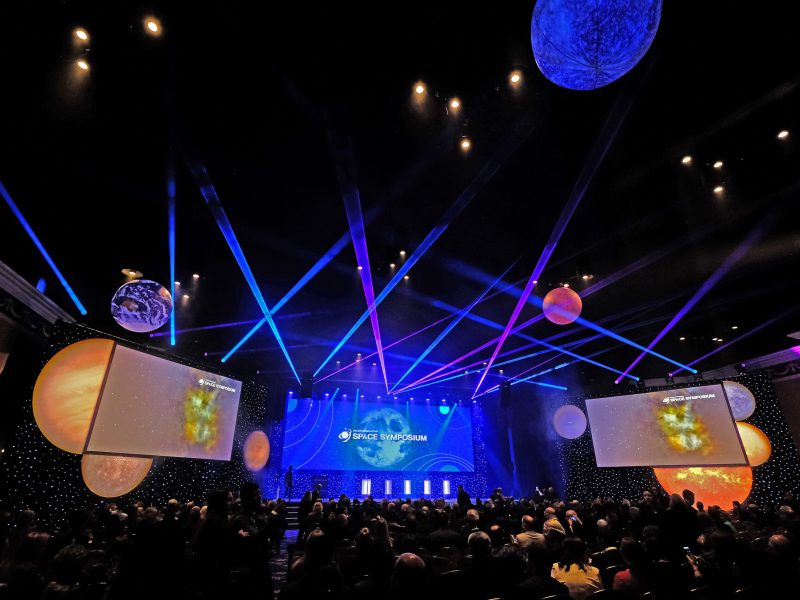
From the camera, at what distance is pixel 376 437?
20.3 metres

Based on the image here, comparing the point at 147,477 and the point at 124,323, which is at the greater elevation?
the point at 124,323

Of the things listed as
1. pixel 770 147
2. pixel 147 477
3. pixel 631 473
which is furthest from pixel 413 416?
pixel 770 147

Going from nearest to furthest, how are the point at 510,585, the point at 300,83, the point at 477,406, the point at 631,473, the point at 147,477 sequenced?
the point at 510,585, the point at 300,83, the point at 147,477, the point at 631,473, the point at 477,406

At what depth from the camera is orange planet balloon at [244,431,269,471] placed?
1581 centimetres

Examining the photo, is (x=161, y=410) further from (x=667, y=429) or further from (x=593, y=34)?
(x=667, y=429)

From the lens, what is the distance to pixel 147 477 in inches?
439

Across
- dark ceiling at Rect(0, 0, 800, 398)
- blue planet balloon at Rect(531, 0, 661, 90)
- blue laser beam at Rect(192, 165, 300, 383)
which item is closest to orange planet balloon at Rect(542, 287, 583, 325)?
dark ceiling at Rect(0, 0, 800, 398)

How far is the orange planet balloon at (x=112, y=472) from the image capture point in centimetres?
946

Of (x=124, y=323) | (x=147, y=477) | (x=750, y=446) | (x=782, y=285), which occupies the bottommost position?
(x=147, y=477)

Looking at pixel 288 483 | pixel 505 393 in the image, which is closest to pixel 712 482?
pixel 505 393

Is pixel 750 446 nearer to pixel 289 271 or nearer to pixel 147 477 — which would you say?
pixel 289 271

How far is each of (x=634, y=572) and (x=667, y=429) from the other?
14249 millimetres

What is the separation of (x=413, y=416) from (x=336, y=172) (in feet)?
54.1

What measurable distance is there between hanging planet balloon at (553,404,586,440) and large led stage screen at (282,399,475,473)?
525 cm
